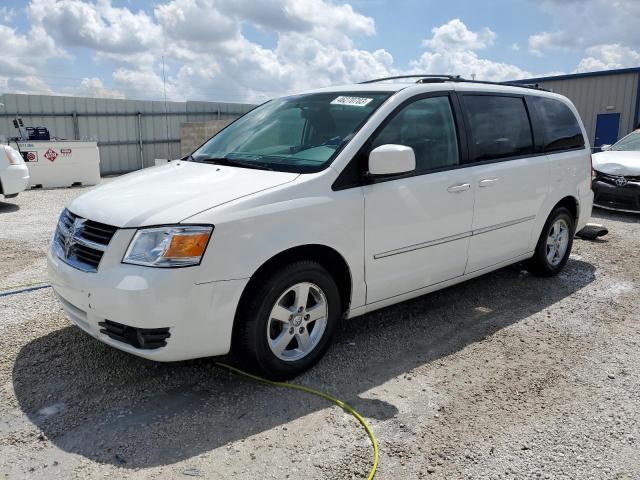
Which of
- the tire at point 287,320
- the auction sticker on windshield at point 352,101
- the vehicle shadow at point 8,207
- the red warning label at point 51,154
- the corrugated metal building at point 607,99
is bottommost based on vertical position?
the vehicle shadow at point 8,207

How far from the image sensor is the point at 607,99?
64.6ft

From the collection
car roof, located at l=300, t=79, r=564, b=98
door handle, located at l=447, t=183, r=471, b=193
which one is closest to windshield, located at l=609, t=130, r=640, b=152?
car roof, located at l=300, t=79, r=564, b=98

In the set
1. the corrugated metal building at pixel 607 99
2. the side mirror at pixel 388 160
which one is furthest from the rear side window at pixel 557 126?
the corrugated metal building at pixel 607 99

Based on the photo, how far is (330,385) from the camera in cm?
334

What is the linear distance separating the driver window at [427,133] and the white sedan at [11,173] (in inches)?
333

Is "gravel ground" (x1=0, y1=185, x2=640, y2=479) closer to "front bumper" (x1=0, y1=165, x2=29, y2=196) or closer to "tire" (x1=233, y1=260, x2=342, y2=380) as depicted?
"tire" (x1=233, y1=260, x2=342, y2=380)

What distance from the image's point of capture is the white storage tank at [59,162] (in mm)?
13516

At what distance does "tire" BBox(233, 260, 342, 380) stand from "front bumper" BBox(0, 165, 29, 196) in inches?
328

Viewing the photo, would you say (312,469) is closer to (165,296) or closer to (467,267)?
(165,296)

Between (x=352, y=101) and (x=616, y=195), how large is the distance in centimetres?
720

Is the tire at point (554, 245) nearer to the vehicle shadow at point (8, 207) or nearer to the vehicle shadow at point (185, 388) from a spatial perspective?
the vehicle shadow at point (185, 388)

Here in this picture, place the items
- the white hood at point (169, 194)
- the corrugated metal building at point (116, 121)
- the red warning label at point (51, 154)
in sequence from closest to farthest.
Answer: the white hood at point (169, 194)
the red warning label at point (51, 154)
the corrugated metal building at point (116, 121)

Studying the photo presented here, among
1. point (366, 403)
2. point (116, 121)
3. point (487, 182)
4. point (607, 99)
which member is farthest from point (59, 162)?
point (607, 99)

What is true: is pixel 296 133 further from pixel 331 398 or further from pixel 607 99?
pixel 607 99
